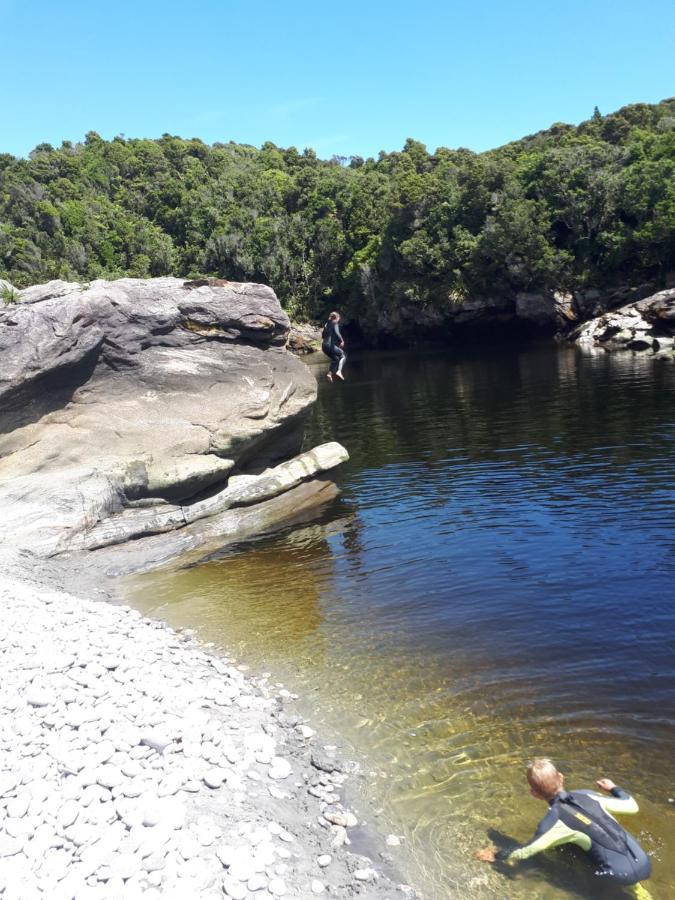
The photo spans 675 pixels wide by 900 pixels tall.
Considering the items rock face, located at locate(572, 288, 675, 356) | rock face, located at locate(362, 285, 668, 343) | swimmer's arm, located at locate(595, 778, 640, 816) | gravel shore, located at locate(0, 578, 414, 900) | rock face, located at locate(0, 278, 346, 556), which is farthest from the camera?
rock face, located at locate(362, 285, 668, 343)

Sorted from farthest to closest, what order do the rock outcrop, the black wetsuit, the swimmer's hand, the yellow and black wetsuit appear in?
the rock outcrop, the black wetsuit, the swimmer's hand, the yellow and black wetsuit

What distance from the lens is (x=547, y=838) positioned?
7.05 meters

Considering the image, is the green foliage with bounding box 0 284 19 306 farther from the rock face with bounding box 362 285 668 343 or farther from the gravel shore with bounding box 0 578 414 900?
the rock face with bounding box 362 285 668 343

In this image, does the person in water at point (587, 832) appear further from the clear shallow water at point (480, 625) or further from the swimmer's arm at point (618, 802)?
the clear shallow water at point (480, 625)

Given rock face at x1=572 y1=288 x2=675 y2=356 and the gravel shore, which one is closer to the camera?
the gravel shore

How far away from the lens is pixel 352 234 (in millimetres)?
107375

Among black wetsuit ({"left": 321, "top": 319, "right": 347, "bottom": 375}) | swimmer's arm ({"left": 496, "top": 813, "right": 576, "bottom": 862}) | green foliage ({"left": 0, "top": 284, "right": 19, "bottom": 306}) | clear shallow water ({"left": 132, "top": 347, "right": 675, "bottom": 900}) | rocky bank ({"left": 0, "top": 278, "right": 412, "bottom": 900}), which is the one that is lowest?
clear shallow water ({"left": 132, "top": 347, "right": 675, "bottom": 900})

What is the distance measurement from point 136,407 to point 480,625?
13731mm

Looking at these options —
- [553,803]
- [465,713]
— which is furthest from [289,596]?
[553,803]

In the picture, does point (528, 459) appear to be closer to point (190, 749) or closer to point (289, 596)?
point (289, 596)

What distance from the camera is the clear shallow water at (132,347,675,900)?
26.5 feet

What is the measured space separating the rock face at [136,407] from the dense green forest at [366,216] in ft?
197

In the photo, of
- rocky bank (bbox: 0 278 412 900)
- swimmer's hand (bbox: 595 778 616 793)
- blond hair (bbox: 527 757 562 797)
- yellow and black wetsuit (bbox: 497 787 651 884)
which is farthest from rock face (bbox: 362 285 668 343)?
yellow and black wetsuit (bbox: 497 787 651 884)

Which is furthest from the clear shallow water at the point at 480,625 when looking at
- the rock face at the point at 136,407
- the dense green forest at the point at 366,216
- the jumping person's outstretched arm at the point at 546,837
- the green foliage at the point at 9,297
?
the dense green forest at the point at 366,216
